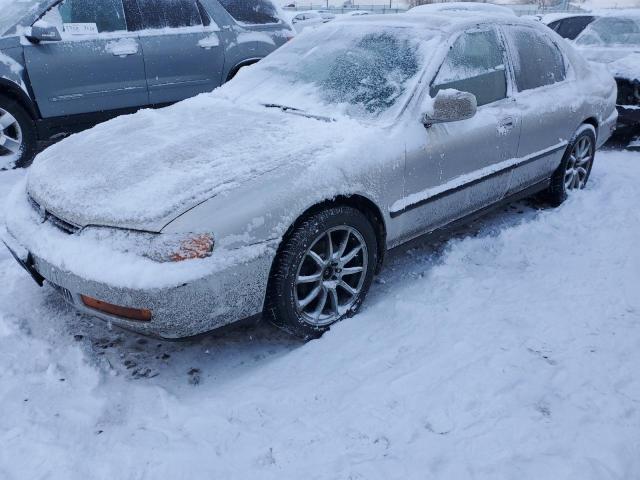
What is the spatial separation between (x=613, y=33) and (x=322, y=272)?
7.12 meters

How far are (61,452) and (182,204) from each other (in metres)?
1.10

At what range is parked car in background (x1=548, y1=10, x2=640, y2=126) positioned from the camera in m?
6.41

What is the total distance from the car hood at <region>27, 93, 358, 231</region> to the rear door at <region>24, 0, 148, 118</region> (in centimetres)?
222

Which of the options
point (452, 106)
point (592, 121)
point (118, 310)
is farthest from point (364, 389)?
point (592, 121)

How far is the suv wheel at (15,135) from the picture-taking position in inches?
195

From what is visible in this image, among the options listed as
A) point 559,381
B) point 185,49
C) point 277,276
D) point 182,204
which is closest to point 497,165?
point 559,381

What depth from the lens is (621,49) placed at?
7.13 m

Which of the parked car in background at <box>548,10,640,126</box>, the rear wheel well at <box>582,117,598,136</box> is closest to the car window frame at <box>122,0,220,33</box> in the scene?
the rear wheel well at <box>582,117,598,136</box>

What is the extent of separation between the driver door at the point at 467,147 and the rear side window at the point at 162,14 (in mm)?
3550

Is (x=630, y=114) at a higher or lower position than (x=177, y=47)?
lower

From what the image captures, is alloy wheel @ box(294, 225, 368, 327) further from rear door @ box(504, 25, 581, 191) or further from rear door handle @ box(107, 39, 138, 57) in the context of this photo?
rear door handle @ box(107, 39, 138, 57)

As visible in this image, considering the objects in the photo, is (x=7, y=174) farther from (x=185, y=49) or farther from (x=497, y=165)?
(x=497, y=165)

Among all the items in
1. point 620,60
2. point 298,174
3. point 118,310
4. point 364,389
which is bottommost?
point 364,389

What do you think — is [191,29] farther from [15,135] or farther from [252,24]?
[15,135]
